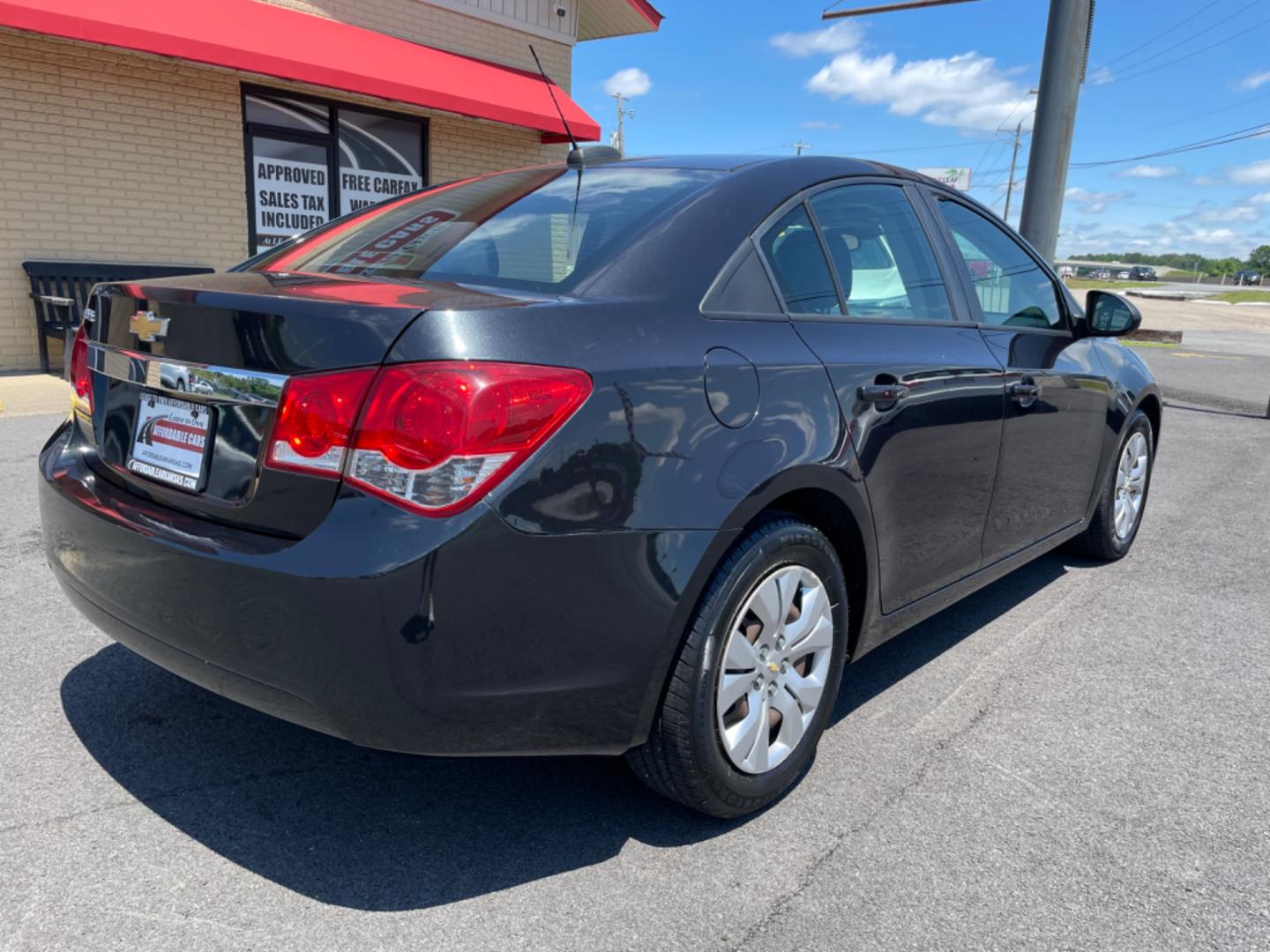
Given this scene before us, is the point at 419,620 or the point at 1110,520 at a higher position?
the point at 419,620

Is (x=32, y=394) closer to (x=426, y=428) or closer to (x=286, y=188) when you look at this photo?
(x=286, y=188)

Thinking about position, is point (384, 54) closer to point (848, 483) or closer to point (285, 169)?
point (285, 169)

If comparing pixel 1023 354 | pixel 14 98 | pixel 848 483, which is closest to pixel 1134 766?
pixel 848 483

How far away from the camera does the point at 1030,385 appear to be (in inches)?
135

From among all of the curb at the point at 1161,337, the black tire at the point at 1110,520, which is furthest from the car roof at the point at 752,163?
the curb at the point at 1161,337

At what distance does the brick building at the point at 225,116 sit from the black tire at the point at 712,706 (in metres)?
8.13

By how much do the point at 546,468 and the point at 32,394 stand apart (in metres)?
7.85

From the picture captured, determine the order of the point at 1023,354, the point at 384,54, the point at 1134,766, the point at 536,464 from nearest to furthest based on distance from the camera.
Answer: the point at 536,464 < the point at 1134,766 < the point at 1023,354 < the point at 384,54

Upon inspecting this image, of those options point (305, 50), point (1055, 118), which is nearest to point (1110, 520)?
point (1055, 118)

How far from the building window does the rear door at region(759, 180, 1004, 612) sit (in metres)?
8.68

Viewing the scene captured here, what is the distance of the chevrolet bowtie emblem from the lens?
2203 millimetres

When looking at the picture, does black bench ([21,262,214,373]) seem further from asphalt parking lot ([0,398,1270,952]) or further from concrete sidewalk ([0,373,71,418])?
asphalt parking lot ([0,398,1270,952])

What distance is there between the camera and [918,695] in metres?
3.21

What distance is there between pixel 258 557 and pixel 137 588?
44 centimetres
